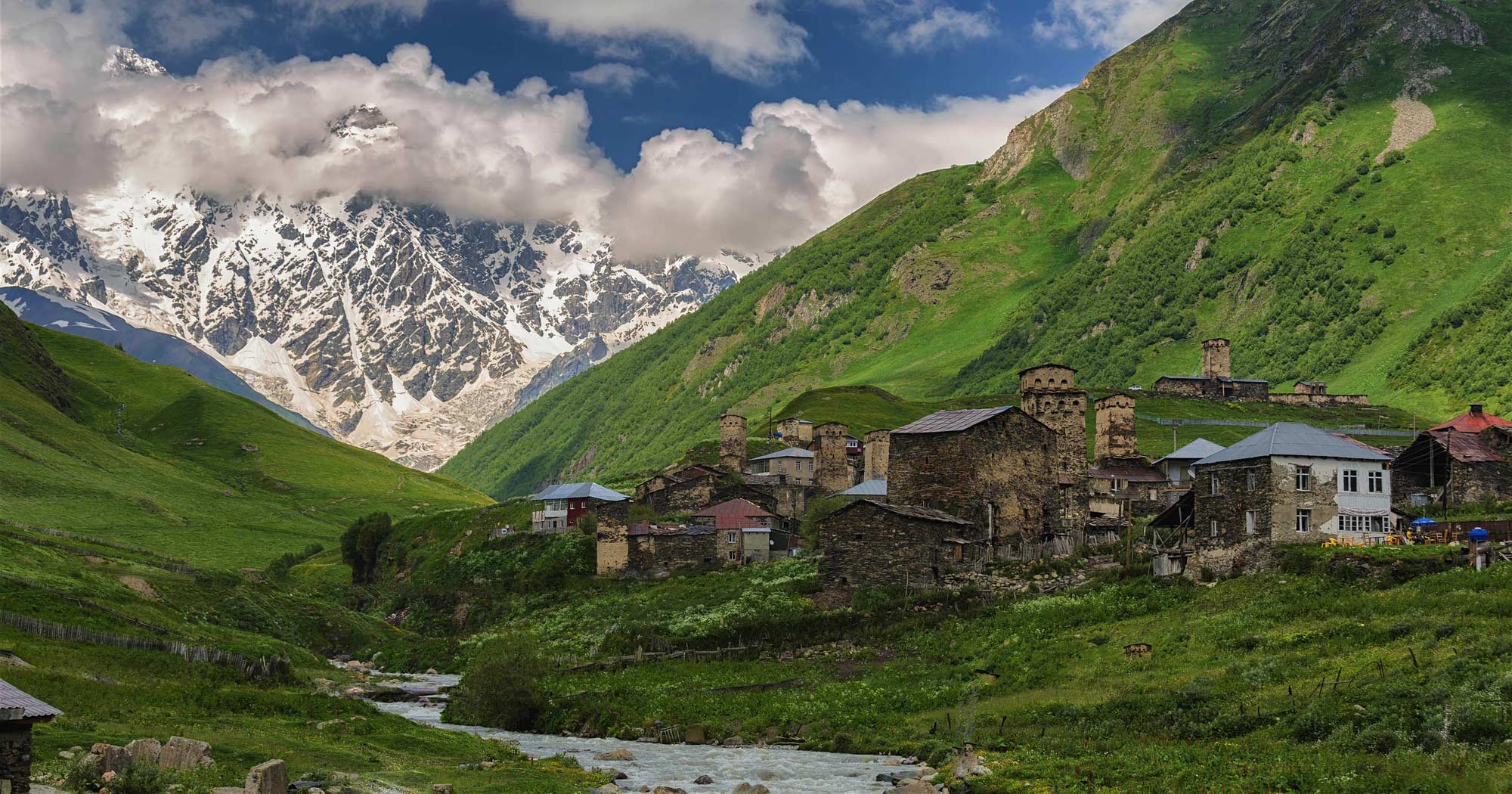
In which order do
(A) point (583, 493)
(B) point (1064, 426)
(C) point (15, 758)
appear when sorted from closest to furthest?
(C) point (15, 758)
(B) point (1064, 426)
(A) point (583, 493)

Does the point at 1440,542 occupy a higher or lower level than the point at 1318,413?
lower

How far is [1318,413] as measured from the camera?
635 ft

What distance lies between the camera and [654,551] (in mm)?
104250

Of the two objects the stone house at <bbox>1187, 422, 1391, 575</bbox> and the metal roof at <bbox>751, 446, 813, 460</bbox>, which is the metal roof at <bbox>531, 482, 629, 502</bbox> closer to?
the metal roof at <bbox>751, 446, 813, 460</bbox>

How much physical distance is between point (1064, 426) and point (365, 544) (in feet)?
271

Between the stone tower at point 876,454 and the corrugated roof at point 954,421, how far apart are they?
2975 cm

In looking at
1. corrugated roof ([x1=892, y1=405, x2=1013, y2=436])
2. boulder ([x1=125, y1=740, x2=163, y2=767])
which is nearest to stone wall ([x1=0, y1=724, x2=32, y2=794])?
boulder ([x1=125, y1=740, x2=163, y2=767])

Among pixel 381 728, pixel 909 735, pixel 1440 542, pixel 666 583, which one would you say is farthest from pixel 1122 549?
pixel 381 728

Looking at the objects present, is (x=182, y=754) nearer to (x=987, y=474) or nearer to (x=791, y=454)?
(x=987, y=474)

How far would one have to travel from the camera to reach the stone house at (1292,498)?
207 feet

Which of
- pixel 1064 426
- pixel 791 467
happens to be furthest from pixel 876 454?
pixel 1064 426

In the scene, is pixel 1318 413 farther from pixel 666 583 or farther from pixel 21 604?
pixel 21 604

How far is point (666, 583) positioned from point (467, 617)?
886 inches

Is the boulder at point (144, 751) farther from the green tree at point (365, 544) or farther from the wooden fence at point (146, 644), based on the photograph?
the green tree at point (365, 544)
